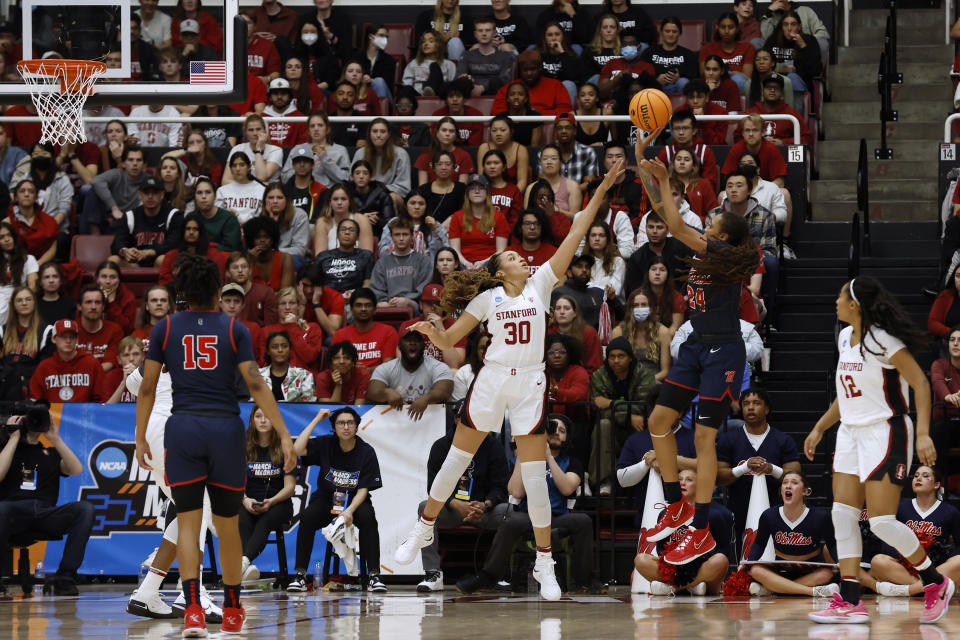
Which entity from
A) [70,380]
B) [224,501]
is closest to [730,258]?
[224,501]

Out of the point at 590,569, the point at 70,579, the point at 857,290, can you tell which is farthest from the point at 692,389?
the point at 70,579

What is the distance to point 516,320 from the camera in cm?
935

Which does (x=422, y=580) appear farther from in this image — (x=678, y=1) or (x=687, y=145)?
(x=678, y=1)

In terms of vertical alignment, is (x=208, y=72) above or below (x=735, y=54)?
below

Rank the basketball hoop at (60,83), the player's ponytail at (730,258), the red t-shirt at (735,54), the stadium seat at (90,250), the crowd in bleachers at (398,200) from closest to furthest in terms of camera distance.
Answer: the player's ponytail at (730,258) < the basketball hoop at (60,83) < the crowd in bleachers at (398,200) < the stadium seat at (90,250) < the red t-shirt at (735,54)

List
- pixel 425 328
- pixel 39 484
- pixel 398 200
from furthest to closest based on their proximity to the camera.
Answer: pixel 398 200 → pixel 39 484 → pixel 425 328

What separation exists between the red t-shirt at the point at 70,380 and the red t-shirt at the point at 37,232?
2.73 meters

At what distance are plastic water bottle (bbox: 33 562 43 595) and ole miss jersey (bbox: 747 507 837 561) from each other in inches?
250

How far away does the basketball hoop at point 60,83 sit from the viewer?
1279 centimetres

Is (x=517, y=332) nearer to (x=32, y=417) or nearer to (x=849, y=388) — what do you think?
(x=849, y=388)

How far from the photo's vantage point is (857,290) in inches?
350

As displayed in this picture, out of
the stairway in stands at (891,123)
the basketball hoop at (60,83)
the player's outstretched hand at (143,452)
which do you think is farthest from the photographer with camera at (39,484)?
the stairway in stands at (891,123)

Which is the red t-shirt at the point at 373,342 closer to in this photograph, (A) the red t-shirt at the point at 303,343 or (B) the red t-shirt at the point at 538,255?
(A) the red t-shirt at the point at 303,343

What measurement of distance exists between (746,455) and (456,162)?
6.36 metres
